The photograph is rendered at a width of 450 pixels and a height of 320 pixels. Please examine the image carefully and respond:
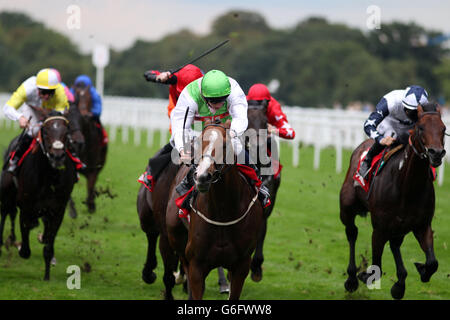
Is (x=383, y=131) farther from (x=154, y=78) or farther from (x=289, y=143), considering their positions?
(x=289, y=143)

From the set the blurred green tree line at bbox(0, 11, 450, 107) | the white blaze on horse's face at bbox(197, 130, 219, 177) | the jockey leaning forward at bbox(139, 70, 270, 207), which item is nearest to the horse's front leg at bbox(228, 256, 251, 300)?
the jockey leaning forward at bbox(139, 70, 270, 207)

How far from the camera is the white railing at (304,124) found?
16875 millimetres

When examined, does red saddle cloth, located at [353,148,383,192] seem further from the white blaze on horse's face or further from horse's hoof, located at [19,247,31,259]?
horse's hoof, located at [19,247,31,259]

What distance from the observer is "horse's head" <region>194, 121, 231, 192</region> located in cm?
483

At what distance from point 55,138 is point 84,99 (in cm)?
413

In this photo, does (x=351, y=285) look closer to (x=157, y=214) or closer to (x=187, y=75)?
(x=157, y=214)

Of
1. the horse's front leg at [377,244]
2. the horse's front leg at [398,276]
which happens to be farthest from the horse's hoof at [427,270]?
the horse's front leg at [377,244]

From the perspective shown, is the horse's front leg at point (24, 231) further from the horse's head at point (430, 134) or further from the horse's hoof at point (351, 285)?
the horse's head at point (430, 134)

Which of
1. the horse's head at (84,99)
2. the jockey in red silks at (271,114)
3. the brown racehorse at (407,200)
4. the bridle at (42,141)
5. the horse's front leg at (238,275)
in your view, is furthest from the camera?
the horse's head at (84,99)

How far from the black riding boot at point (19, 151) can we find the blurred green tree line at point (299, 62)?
39.9 metres

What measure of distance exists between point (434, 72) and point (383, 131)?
53.9m

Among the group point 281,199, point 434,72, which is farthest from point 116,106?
point 434,72

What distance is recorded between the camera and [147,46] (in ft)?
278

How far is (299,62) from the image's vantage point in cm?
6431
